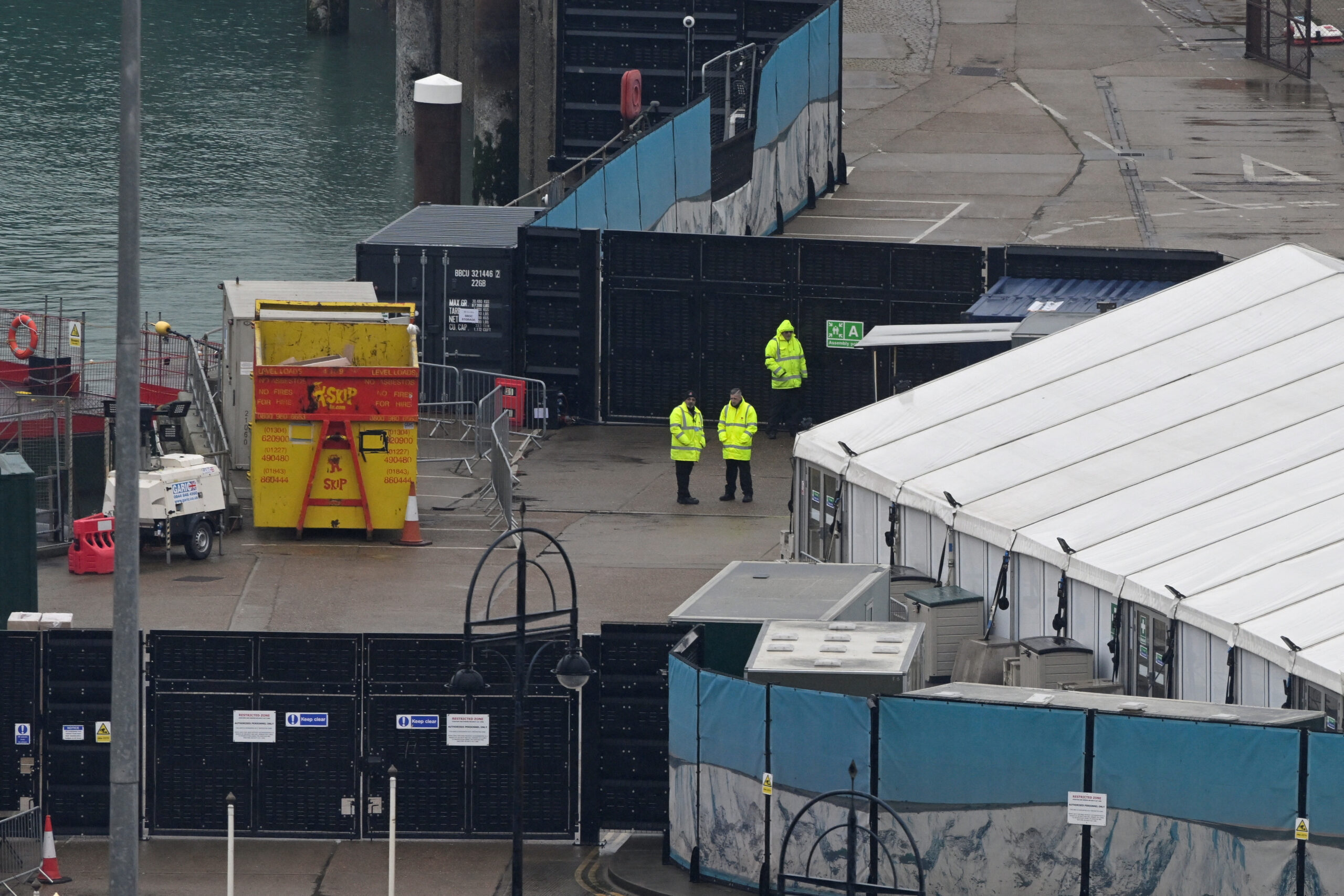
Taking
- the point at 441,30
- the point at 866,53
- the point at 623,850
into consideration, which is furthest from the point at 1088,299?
the point at 441,30

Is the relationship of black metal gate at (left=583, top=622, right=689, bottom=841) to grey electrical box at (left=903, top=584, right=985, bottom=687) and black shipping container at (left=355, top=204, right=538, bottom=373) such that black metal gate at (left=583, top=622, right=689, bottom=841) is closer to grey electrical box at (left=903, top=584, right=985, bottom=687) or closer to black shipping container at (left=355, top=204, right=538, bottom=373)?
grey electrical box at (left=903, top=584, right=985, bottom=687)

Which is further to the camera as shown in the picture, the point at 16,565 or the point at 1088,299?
the point at 1088,299

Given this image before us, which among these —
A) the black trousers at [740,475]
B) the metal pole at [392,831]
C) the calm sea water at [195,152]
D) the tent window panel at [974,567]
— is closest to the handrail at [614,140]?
the calm sea water at [195,152]

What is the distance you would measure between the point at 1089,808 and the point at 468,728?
5.74m

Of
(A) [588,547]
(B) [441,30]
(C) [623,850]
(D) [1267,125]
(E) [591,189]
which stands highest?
(B) [441,30]

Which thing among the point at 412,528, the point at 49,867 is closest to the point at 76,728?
the point at 49,867

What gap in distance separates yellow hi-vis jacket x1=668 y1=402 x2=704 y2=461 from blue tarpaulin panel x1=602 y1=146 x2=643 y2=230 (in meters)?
6.94

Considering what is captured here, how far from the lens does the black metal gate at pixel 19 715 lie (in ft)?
65.9

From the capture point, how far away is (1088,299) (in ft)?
106

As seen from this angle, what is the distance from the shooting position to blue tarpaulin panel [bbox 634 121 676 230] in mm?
37500

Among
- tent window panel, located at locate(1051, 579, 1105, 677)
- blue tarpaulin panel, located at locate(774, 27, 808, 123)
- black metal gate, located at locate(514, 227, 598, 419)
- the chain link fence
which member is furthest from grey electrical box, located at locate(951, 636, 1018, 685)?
blue tarpaulin panel, located at locate(774, 27, 808, 123)

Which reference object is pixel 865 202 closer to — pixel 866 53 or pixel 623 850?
pixel 866 53

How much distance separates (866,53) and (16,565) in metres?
41.6

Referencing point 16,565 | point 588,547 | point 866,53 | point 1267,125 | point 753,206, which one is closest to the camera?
point 16,565
